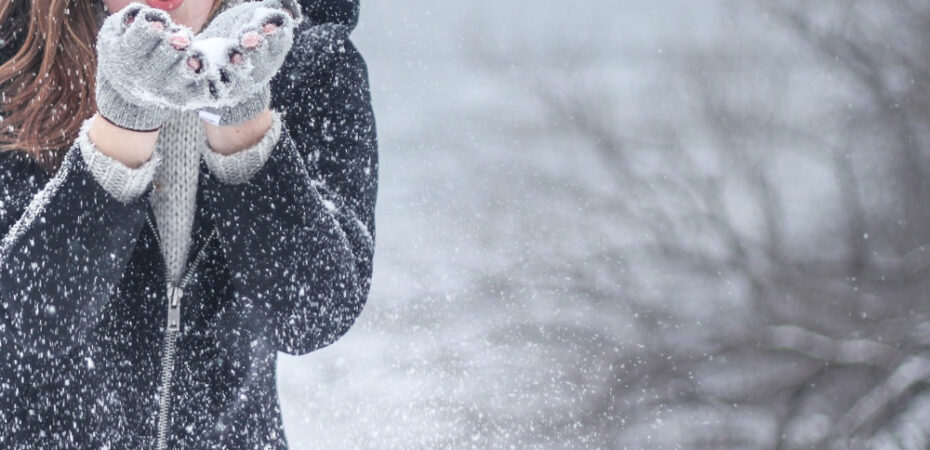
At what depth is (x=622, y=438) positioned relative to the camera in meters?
9.13

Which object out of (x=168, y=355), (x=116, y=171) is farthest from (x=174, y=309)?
(x=116, y=171)

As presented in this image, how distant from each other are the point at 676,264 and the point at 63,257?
Result: 31.0ft

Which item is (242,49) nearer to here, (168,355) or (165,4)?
(165,4)

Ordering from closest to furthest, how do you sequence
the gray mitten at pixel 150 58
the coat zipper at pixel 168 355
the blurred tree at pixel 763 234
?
the gray mitten at pixel 150 58
the coat zipper at pixel 168 355
the blurred tree at pixel 763 234

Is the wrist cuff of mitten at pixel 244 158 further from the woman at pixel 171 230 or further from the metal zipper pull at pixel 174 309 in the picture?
the metal zipper pull at pixel 174 309

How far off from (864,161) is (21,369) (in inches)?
386

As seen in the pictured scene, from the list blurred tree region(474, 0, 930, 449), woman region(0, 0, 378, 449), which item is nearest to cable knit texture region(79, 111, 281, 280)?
woman region(0, 0, 378, 449)

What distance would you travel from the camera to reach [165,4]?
40.7 inches

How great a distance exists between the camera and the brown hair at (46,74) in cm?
101

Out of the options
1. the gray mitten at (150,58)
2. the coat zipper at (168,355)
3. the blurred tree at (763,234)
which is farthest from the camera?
the blurred tree at (763,234)

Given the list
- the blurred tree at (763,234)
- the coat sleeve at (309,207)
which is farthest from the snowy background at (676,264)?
the coat sleeve at (309,207)

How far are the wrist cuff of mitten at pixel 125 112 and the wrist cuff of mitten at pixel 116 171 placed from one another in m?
0.04

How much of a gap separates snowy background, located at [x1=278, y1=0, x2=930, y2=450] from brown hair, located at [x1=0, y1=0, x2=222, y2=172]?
8.15 meters

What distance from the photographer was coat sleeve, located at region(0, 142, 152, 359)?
3.09ft
